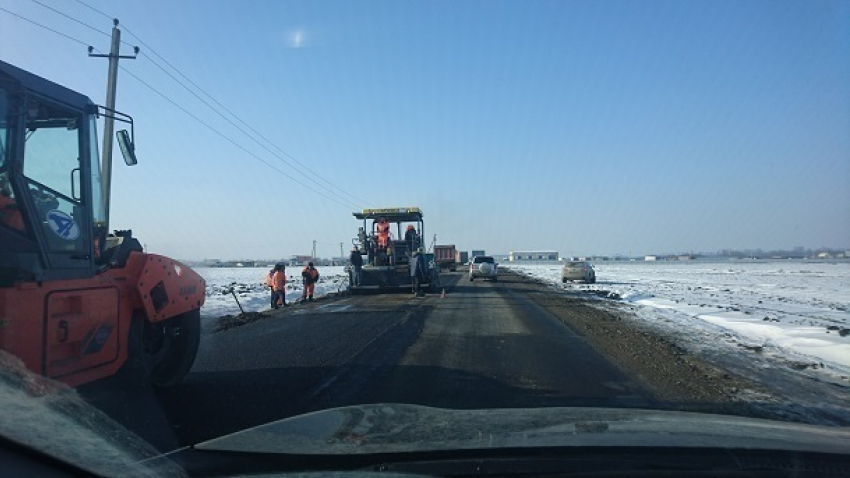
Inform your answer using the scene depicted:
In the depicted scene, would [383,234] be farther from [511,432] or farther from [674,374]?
[511,432]

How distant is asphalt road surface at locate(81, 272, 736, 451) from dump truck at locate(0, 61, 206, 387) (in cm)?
58

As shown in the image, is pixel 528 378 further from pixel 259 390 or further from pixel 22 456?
pixel 22 456

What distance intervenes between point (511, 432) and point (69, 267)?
387cm

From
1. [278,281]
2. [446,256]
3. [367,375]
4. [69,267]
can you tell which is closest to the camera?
[69,267]

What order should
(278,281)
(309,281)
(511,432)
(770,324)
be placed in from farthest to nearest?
(309,281) < (278,281) < (770,324) < (511,432)

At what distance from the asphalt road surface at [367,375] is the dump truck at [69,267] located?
58 cm

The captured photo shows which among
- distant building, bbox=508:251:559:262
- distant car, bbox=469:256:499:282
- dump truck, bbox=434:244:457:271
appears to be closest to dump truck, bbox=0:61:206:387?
distant car, bbox=469:256:499:282

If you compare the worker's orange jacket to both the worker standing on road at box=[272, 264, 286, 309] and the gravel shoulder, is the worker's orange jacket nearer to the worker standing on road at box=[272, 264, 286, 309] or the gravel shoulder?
the worker standing on road at box=[272, 264, 286, 309]

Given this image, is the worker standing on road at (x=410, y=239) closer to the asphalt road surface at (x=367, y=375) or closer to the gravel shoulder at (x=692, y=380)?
the asphalt road surface at (x=367, y=375)

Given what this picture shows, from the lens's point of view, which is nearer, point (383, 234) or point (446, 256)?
point (383, 234)

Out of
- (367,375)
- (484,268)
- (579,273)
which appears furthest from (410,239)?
(367,375)

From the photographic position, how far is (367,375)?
24.3ft

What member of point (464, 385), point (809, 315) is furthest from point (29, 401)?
point (809, 315)

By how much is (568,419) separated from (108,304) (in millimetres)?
3899
